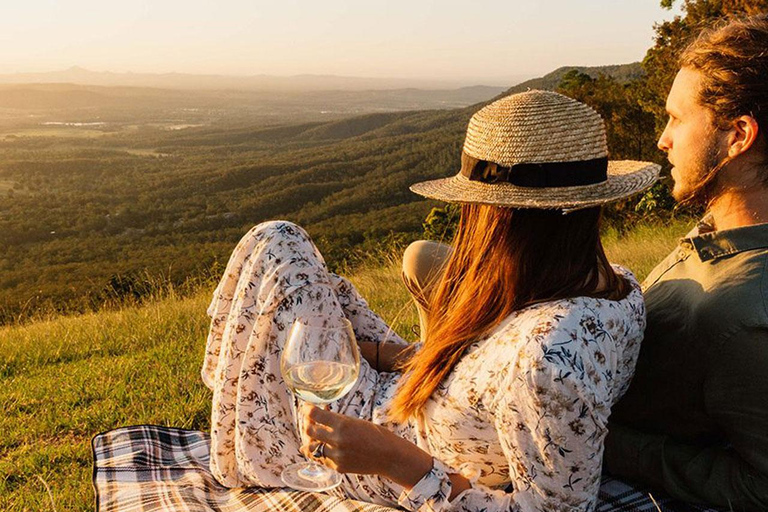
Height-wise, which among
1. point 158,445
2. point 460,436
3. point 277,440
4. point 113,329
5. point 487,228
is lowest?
point 113,329

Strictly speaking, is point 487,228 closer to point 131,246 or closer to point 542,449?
point 542,449

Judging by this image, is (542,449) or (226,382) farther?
(226,382)

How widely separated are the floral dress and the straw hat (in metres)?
0.28

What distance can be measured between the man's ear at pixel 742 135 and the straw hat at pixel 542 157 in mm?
232

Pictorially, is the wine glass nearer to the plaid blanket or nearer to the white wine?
the white wine

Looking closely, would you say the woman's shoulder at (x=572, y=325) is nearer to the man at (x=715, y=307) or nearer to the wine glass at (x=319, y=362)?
the man at (x=715, y=307)

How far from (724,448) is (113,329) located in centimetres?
467

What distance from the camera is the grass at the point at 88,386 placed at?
279cm

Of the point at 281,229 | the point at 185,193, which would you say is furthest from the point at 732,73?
the point at 185,193

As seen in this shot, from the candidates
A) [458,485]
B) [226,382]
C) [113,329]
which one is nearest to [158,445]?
[226,382]

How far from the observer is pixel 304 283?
210cm

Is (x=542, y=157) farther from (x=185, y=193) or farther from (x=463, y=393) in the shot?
(x=185, y=193)

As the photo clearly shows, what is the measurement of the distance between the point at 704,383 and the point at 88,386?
3348mm

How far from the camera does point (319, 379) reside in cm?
161
